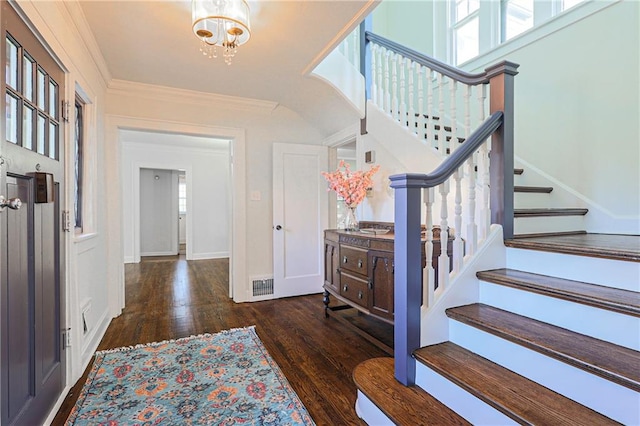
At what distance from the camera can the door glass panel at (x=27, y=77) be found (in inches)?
56.9

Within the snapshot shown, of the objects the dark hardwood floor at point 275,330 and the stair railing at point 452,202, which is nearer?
the stair railing at point 452,202

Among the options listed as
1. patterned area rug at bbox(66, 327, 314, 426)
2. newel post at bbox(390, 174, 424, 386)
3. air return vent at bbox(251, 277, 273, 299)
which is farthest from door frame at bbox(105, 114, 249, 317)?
newel post at bbox(390, 174, 424, 386)

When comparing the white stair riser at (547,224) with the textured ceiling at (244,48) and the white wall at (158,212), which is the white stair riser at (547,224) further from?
the white wall at (158,212)

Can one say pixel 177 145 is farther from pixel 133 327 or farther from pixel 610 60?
pixel 610 60

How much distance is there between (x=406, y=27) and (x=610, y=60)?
8.91 ft

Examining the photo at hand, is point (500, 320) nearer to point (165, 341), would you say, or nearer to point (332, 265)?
point (332, 265)

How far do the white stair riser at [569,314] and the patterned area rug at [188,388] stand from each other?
1.20 metres

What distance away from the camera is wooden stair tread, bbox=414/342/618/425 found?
1044mm

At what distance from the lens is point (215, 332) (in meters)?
2.81

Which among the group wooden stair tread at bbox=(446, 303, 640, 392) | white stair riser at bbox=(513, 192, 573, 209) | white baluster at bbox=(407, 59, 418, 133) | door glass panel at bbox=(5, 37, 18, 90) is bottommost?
wooden stair tread at bbox=(446, 303, 640, 392)

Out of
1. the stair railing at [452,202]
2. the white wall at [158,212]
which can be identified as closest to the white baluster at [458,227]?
the stair railing at [452,202]

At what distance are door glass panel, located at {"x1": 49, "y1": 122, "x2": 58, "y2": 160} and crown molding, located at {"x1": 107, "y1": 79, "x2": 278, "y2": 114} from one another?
1.67 meters

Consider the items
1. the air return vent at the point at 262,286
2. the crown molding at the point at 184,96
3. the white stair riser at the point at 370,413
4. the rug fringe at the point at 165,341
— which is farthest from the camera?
the air return vent at the point at 262,286

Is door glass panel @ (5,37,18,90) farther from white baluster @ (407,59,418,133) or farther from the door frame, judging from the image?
white baluster @ (407,59,418,133)
